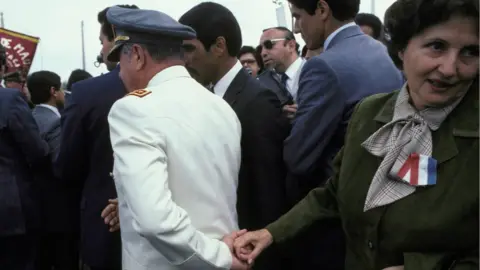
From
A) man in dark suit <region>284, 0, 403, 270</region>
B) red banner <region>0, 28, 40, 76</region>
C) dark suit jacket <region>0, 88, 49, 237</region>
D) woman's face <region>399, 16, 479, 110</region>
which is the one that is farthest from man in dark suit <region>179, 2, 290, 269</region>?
red banner <region>0, 28, 40, 76</region>

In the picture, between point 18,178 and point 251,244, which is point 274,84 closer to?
point 18,178

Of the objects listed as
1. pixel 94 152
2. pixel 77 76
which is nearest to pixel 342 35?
pixel 94 152

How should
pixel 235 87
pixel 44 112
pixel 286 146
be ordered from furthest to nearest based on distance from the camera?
pixel 44 112, pixel 235 87, pixel 286 146

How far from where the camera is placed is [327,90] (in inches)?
105

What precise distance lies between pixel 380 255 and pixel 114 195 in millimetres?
1780

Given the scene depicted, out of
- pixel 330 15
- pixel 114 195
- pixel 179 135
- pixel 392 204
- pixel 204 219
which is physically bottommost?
pixel 114 195

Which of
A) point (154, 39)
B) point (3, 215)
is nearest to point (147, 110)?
point (154, 39)

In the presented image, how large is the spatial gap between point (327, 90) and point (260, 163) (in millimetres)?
514

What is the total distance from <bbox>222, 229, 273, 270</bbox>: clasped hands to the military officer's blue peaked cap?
81cm

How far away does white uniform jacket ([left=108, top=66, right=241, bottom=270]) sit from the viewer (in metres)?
2.02

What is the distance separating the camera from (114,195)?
10.8 ft

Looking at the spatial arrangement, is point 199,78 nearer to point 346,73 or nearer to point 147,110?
point 346,73

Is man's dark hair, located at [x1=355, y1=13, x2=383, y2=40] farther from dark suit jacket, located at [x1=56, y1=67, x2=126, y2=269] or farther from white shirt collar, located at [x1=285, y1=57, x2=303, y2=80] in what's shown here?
dark suit jacket, located at [x1=56, y1=67, x2=126, y2=269]

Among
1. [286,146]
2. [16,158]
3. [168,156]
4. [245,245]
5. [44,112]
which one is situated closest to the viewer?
[168,156]
